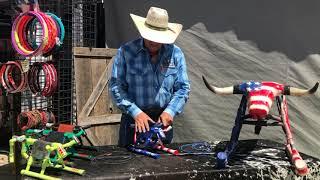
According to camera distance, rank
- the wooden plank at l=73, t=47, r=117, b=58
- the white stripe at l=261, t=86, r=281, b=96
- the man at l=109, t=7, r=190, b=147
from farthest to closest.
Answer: the wooden plank at l=73, t=47, r=117, b=58 → the man at l=109, t=7, r=190, b=147 → the white stripe at l=261, t=86, r=281, b=96

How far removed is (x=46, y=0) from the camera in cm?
571

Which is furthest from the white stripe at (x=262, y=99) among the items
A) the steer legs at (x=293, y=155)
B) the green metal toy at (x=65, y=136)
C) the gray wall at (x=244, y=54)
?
the gray wall at (x=244, y=54)

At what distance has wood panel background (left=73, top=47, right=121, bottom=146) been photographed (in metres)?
5.36

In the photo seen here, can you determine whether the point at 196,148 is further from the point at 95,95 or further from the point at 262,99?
the point at 95,95

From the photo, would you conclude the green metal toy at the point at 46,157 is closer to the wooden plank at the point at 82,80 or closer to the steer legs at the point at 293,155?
the steer legs at the point at 293,155

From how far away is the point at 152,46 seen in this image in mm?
3232

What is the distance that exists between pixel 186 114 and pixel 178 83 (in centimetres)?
195

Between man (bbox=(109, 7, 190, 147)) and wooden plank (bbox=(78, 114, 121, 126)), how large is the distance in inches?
79.9

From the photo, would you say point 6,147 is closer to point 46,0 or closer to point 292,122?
point 46,0

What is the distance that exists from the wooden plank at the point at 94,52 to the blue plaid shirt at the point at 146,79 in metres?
2.10

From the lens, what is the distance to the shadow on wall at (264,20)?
15.0 feet

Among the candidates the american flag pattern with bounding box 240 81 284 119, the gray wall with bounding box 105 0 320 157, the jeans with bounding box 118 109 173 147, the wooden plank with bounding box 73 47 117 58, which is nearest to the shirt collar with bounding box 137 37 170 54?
the jeans with bounding box 118 109 173 147

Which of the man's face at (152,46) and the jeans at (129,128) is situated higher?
the man's face at (152,46)

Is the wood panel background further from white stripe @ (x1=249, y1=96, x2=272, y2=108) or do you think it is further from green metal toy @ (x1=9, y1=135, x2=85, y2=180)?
white stripe @ (x1=249, y1=96, x2=272, y2=108)
